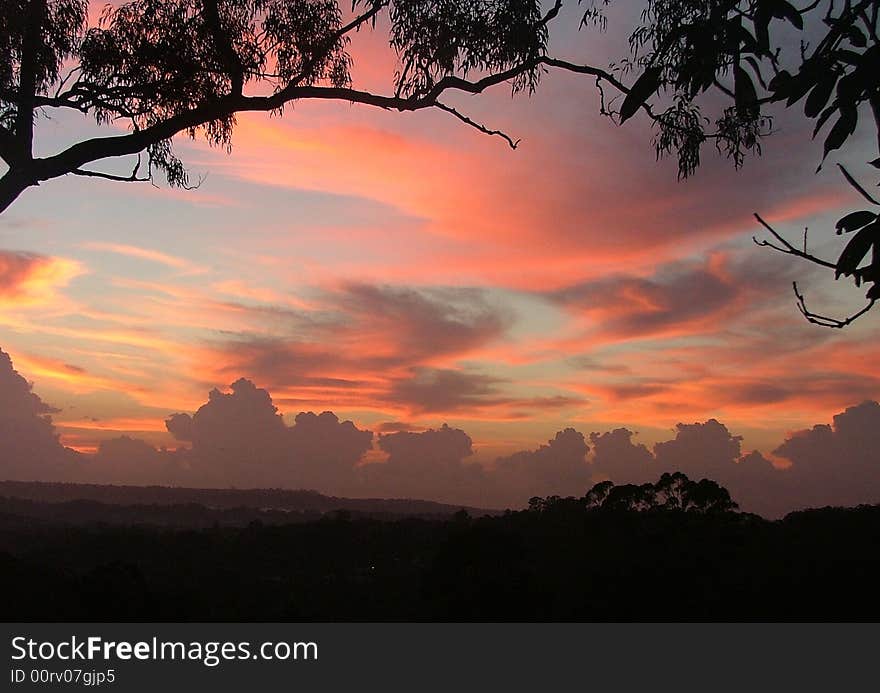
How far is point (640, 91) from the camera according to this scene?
4.11m

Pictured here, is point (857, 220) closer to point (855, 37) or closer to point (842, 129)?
point (842, 129)

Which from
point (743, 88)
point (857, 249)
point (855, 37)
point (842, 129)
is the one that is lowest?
point (857, 249)

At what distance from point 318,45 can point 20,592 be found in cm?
878

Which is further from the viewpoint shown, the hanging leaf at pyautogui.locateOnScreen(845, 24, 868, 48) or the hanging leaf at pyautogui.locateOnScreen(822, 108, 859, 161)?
the hanging leaf at pyautogui.locateOnScreen(845, 24, 868, 48)

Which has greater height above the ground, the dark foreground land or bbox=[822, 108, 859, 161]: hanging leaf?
bbox=[822, 108, 859, 161]: hanging leaf

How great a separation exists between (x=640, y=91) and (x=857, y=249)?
119 centimetres

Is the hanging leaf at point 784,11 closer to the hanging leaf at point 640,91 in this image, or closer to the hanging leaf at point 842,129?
the hanging leaf at point 842,129

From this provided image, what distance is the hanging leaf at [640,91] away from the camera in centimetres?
409

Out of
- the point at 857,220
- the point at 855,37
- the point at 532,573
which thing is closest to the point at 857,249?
the point at 857,220

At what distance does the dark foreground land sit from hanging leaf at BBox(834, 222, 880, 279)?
8582mm

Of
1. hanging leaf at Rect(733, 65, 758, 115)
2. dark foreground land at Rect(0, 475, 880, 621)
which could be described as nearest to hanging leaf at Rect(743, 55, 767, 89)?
hanging leaf at Rect(733, 65, 758, 115)

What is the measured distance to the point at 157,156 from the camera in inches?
535

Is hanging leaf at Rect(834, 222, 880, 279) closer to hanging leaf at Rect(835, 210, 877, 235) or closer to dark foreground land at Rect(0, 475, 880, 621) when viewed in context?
hanging leaf at Rect(835, 210, 877, 235)

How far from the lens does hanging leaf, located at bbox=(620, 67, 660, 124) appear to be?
409cm
